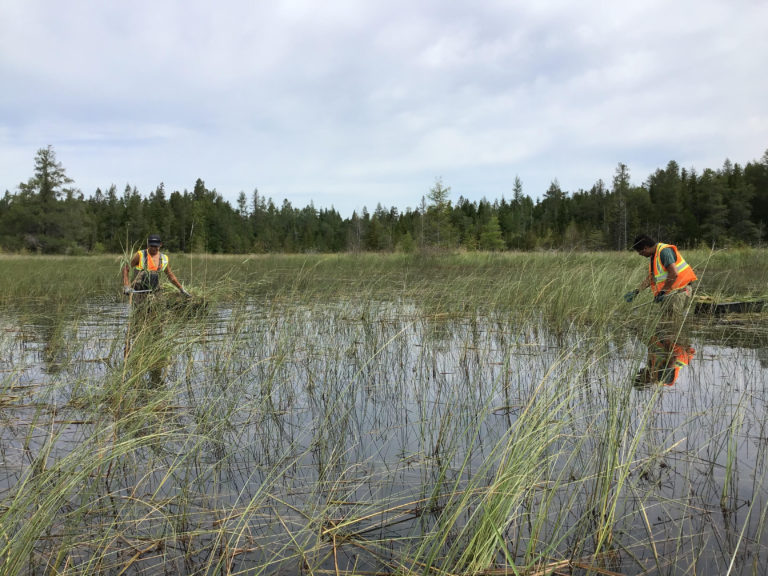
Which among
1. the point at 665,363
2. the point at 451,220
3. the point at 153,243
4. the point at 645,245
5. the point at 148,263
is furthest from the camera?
the point at 451,220

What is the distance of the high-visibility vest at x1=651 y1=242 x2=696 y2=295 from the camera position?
6.84 metres

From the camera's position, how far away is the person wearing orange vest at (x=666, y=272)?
22.3 feet

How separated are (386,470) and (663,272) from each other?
6024mm

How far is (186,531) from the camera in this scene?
218 centimetres

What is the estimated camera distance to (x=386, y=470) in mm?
2770

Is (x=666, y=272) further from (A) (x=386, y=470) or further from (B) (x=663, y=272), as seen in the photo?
(A) (x=386, y=470)

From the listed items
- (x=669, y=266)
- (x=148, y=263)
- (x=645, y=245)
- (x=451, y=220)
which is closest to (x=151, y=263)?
(x=148, y=263)

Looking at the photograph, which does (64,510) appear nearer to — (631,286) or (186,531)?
(186,531)

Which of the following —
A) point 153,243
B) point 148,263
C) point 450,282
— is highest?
point 153,243

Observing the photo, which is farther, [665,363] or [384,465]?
[665,363]

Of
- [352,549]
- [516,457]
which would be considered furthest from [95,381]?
[516,457]

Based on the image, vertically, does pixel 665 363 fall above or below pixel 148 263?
below

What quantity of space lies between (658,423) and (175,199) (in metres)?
77.5

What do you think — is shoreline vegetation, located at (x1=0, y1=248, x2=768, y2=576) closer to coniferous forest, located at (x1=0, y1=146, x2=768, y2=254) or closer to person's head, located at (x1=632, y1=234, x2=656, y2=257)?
person's head, located at (x1=632, y1=234, x2=656, y2=257)
